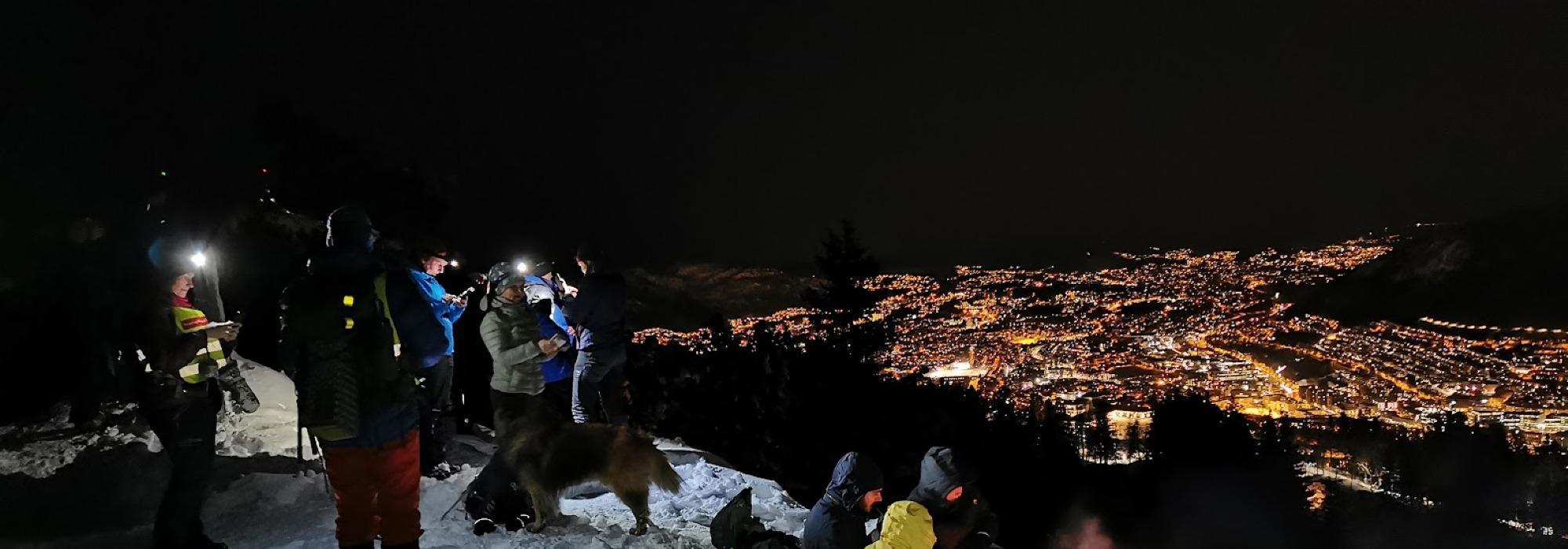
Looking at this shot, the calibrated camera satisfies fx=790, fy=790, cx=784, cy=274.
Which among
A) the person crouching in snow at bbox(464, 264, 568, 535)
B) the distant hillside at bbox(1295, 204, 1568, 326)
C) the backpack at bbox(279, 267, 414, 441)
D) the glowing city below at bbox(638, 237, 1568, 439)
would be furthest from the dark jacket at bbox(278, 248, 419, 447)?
the distant hillside at bbox(1295, 204, 1568, 326)

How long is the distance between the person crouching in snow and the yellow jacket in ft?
8.66

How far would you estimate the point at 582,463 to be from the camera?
482 centimetres

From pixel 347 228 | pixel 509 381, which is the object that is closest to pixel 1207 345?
pixel 509 381

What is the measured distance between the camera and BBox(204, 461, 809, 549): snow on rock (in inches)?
186

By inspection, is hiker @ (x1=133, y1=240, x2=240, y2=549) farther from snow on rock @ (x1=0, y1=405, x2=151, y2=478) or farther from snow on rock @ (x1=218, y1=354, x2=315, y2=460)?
snow on rock @ (x1=0, y1=405, x2=151, y2=478)

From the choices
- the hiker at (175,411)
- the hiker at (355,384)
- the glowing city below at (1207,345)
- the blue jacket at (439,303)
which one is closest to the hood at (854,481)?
the hiker at (355,384)

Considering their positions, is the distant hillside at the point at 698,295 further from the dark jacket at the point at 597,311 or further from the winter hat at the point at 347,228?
the winter hat at the point at 347,228

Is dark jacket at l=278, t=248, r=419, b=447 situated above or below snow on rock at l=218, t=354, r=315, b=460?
above

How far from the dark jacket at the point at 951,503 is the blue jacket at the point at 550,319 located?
2801mm

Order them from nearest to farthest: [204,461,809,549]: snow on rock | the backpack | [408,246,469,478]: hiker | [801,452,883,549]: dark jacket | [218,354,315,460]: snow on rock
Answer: the backpack, [801,452,883,549]: dark jacket, [204,461,809,549]: snow on rock, [408,246,469,478]: hiker, [218,354,315,460]: snow on rock

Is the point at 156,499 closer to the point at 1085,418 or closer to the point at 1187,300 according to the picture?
the point at 1085,418

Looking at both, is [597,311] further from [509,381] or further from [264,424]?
[264,424]

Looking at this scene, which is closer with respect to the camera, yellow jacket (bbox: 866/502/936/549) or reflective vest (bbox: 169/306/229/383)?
yellow jacket (bbox: 866/502/936/549)

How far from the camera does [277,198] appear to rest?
10.6 meters
